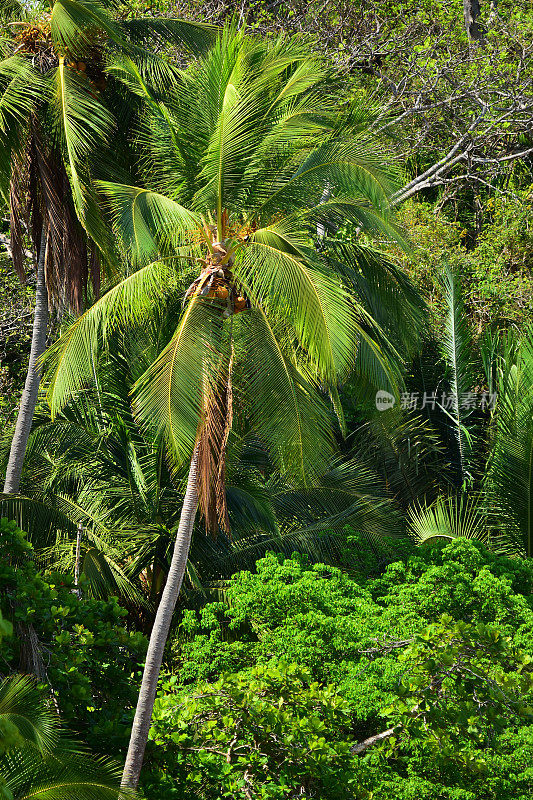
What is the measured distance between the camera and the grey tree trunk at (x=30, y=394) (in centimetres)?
859

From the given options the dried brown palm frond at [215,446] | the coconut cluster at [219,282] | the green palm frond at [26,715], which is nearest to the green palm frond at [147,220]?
the coconut cluster at [219,282]

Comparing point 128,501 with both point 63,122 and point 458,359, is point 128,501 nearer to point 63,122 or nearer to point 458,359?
point 63,122

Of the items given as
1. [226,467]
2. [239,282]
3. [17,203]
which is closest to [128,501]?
[226,467]

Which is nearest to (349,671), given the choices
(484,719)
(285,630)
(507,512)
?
(285,630)

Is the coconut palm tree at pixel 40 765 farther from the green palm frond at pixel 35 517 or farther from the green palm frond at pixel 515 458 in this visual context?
the green palm frond at pixel 515 458

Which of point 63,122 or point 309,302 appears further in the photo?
point 63,122

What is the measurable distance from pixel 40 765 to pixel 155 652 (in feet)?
7.17

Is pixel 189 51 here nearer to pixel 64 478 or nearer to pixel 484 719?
pixel 64 478

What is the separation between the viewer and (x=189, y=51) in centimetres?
914

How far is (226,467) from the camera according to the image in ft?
22.7

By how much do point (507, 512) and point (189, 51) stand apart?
729 cm

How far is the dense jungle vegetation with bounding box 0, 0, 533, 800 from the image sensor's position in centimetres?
632

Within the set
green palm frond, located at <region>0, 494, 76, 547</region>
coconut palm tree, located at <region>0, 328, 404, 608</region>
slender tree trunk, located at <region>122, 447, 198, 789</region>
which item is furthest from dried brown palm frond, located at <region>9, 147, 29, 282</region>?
slender tree trunk, located at <region>122, 447, 198, 789</region>

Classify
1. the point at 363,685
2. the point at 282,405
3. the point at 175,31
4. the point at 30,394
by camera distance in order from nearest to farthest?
1. the point at 282,405
2. the point at 363,685
3. the point at 30,394
4. the point at 175,31
